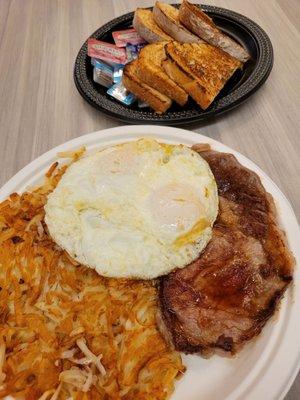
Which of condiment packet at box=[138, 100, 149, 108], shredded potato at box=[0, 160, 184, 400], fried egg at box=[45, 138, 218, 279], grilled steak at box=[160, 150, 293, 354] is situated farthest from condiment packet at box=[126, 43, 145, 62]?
grilled steak at box=[160, 150, 293, 354]

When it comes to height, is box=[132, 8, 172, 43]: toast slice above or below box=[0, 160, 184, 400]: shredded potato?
above

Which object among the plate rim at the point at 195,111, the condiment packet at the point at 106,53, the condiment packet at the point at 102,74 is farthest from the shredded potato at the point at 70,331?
the condiment packet at the point at 106,53

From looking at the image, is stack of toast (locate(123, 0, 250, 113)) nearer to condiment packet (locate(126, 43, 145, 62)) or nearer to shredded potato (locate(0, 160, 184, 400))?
condiment packet (locate(126, 43, 145, 62))

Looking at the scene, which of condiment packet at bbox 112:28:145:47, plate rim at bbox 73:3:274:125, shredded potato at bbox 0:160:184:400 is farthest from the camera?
condiment packet at bbox 112:28:145:47

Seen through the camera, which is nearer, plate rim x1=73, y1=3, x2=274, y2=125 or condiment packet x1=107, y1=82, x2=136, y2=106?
plate rim x1=73, y1=3, x2=274, y2=125

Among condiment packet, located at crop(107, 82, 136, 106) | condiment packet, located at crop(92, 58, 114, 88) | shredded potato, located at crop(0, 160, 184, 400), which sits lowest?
shredded potato, located at crop(0, 160, 184, 400)

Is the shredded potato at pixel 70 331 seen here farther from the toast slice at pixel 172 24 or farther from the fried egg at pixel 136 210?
the toast slice at pixel 172 24

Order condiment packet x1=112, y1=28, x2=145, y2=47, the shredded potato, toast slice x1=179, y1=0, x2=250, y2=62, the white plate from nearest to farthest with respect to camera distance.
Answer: the white plate < the shredded potato < toast slice x1=179, y1=0, x2=250, y2=62 < condiment packet x1=112, y1=28, x2=145, y2=47
